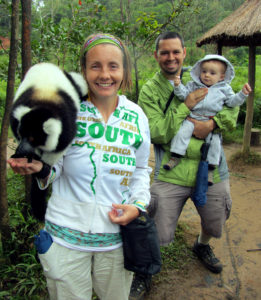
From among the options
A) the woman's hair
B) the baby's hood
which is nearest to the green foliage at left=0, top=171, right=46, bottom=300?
the woman's hair

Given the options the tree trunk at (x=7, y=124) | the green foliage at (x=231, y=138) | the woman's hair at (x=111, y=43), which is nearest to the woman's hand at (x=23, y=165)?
the woman's hair at (x=111, y=43)

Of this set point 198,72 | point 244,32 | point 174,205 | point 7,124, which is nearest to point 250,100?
point 244,32

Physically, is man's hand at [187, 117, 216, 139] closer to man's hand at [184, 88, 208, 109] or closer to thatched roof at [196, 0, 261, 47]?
man's hand at [184, 88, 208, 109]

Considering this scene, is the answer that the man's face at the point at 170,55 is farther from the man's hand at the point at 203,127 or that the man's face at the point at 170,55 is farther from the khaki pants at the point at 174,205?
the khaki pants at the point at 174,205

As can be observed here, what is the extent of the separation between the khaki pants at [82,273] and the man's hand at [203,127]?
1.16 m

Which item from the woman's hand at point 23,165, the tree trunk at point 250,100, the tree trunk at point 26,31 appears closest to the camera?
the woman's hand at point 23,165

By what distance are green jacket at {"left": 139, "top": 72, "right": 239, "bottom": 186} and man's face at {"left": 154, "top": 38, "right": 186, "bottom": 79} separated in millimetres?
86

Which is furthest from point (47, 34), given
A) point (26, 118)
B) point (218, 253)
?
point (218, 253)

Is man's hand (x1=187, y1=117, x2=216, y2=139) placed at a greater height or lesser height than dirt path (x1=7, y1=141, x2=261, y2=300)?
greater

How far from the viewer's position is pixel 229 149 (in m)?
6.37

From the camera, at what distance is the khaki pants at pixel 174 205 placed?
215 centimetres

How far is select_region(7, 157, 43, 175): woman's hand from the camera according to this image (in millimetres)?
1102

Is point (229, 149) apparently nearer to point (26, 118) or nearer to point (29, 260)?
point (29, 260)

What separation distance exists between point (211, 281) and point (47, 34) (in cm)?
322
